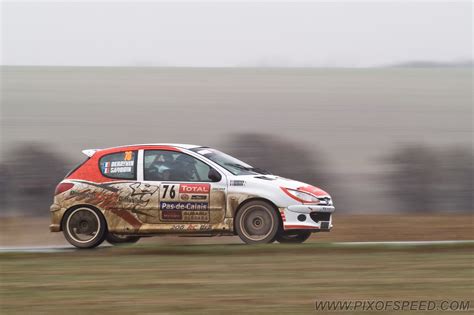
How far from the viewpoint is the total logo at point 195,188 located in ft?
42.4

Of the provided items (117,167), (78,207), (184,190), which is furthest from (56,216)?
(184,190)

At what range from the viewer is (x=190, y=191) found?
12.9m

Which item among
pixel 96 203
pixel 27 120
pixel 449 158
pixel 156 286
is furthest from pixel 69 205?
pixel 27 120

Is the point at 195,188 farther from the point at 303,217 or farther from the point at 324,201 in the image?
the point at 324,201

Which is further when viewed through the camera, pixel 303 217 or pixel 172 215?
pixel 172 215

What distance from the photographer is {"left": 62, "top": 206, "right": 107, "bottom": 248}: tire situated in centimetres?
1320

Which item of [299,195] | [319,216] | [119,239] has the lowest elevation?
[119,239]

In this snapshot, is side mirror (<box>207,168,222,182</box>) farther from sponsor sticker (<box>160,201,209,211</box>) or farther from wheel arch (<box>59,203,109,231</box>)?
wheel arch (<box>59,203,109,231</box>)

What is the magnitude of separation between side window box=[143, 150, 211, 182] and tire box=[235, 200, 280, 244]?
0.75 metres

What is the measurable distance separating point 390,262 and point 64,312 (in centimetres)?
458

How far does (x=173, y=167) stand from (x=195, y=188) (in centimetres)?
51

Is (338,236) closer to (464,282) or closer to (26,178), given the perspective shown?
(464,282)

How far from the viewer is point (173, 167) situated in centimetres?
1319

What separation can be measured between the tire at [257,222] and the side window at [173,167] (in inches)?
29.4
